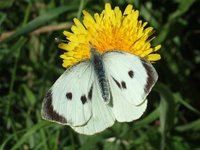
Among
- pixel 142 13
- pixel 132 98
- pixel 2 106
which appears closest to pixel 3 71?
pixel 2 106

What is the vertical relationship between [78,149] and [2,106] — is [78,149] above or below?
below

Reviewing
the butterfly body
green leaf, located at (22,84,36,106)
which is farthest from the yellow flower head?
green leaf, located at (22,84,36,106)

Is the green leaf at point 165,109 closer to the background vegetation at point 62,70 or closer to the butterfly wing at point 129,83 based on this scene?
the background vegetation at point 62,70

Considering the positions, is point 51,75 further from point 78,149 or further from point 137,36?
point 137,36

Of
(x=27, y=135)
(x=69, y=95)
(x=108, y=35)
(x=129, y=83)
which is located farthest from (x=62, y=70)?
(x=129, y=83)

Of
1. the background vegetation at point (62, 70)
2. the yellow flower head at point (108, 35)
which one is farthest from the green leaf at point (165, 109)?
the yellow flower head at point (108, 35)

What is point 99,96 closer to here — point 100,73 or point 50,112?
point 100,73
